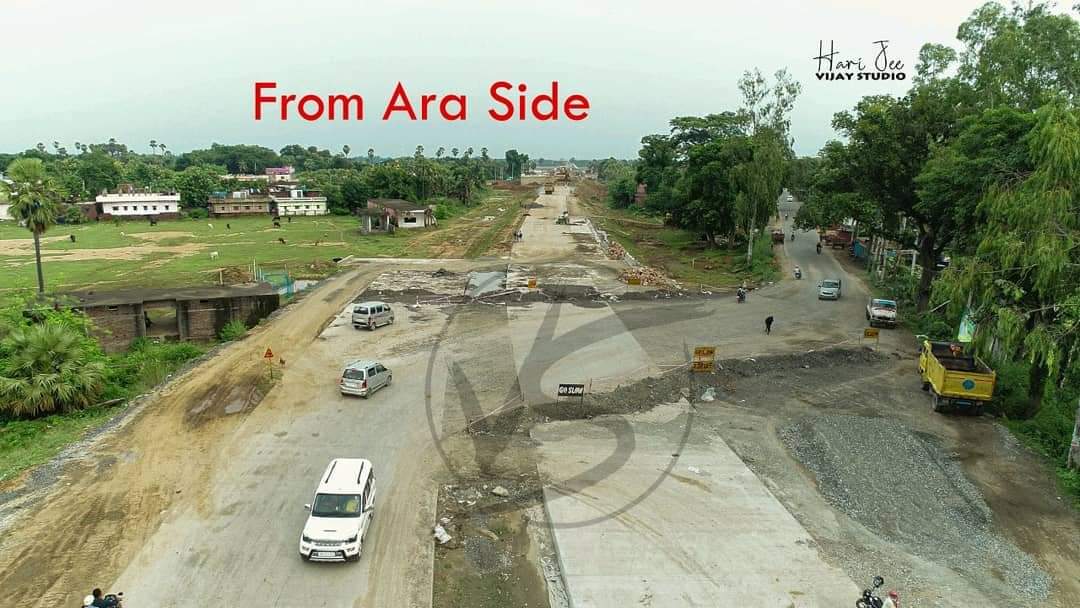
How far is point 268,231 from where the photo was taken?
284ft

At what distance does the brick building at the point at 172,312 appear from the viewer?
34.3m

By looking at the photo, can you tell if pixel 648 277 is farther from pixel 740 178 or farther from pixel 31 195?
pixel 31 195

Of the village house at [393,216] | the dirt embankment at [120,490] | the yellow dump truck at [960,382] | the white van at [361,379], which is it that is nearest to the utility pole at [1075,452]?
the yellow dump truck at [960,382]

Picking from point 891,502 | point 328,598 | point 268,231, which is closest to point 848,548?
point 891,502

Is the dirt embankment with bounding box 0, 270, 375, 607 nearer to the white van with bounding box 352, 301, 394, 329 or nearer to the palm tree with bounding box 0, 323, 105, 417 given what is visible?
the palm tree with bounding box 0, 323, 105, 417

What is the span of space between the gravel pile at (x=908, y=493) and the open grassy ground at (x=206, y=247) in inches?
1743

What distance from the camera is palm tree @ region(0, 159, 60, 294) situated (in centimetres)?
Answer: 3597

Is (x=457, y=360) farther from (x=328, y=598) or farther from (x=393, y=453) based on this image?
(x=328, y=598)

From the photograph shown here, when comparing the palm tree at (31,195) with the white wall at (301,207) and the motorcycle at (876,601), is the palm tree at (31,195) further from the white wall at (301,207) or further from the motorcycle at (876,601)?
the white wall at (301,207)

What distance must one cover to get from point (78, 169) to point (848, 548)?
164528mm

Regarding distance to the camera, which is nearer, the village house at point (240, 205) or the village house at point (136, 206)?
the village house at point (136, 206)

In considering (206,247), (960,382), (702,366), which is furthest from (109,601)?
(206,247)

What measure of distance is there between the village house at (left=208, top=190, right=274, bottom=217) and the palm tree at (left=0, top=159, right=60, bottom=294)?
243ft

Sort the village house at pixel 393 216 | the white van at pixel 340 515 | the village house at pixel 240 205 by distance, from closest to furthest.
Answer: the white van at pixel 340 515, the village house at pixel 393 216, the village house at pixel 240 205
